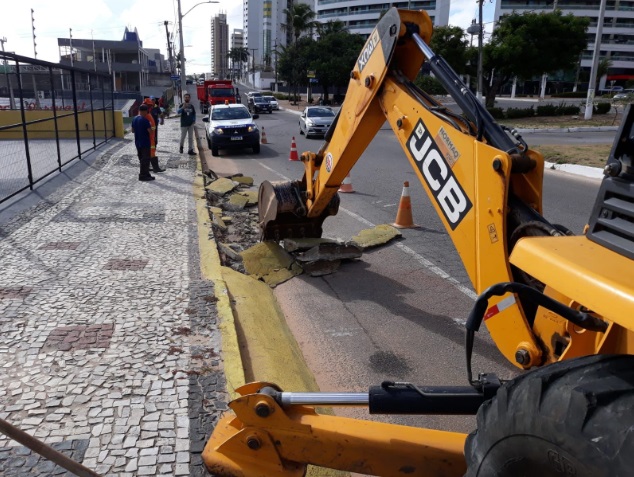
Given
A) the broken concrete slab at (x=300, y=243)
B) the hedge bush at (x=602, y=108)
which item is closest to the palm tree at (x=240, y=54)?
the hedge bush at (x=602, y=108)

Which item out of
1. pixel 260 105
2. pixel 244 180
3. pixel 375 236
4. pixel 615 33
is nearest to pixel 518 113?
pixel 260 105

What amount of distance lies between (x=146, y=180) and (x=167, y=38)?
62.0 metres

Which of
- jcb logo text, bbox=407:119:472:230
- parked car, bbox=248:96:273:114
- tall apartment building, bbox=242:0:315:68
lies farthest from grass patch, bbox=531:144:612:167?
tall apartment building, bbox=242:0:315:68

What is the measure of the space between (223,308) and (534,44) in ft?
117

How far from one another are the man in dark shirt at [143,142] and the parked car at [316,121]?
12686 mm

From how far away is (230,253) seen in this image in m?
7.56

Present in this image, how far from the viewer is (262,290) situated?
650cm

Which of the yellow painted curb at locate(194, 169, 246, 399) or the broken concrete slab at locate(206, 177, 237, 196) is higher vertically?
the broken concrete slab at locate(206, 177, 237, 196)

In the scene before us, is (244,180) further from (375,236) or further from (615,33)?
(615,33)

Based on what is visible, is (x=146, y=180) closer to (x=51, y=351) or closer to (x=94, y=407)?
(x=51, y=351)

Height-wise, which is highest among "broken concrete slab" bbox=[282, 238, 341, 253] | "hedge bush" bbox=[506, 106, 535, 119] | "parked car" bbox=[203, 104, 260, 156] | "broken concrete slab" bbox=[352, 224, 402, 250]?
"hedge bush" bbox=[506, 106, 535, 119]

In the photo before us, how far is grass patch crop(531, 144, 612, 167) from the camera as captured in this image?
54.0ft

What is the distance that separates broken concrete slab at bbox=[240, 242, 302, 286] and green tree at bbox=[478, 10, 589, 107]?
32.1 m

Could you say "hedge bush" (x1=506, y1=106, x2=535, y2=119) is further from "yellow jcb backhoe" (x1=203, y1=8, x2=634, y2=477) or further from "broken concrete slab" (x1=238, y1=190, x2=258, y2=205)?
"yellow jcb backhoe" (x1=203, y1=8, x2=634, y2=477)
